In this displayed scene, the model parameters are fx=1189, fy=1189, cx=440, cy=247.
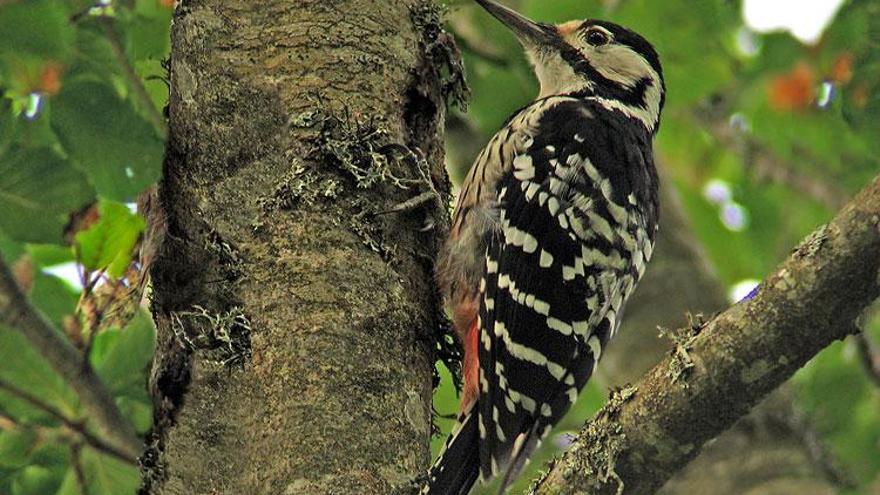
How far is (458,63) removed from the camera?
319cm

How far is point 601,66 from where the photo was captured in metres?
4.32

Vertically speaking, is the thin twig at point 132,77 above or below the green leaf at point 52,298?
above

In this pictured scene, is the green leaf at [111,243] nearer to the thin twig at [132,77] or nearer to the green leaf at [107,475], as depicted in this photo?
the thin twig at [132,77]

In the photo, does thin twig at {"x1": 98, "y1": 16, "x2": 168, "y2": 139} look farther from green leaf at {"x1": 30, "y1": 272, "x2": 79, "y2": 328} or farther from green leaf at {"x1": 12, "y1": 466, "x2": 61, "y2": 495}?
green leaf at {"x1": 12, "y1": 466, "x2": 61, "y2": 495}

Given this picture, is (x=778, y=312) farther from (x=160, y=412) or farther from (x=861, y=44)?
(x=861, y=44)

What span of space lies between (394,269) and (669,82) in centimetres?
207

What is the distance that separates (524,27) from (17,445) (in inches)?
83.8

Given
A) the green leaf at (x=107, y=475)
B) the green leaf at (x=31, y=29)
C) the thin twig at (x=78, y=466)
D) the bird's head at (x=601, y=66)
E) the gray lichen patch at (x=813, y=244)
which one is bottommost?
the thin twig at (x=78, y=466)

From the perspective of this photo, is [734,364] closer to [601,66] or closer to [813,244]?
[813,244]

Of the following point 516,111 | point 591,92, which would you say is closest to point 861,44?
point 591,92

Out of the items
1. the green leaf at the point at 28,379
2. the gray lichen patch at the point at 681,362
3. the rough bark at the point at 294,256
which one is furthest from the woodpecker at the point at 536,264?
the green leaf at the point at 28,379

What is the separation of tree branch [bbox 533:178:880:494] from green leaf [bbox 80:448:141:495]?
140 cm

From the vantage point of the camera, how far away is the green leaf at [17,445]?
306 centimetres

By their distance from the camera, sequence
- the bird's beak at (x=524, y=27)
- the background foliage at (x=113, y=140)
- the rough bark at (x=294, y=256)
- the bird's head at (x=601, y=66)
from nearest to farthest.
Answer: the rough bark at (x=294, y=256) → the background foliage at (x=113, y=140) → the bird's beak at (x=524, y=27) → the bird's head at (x=601, y=66)
